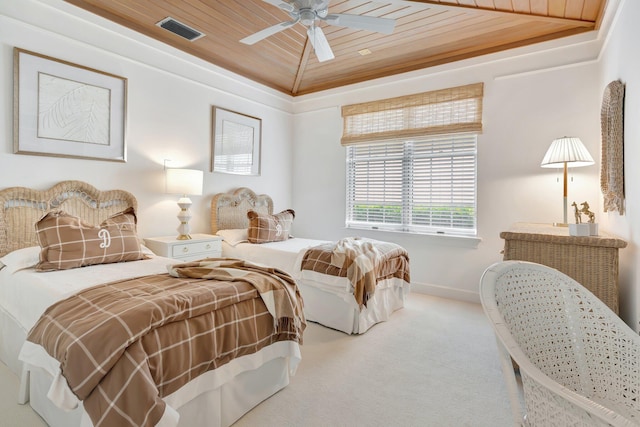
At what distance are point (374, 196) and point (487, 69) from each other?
2.04 metres

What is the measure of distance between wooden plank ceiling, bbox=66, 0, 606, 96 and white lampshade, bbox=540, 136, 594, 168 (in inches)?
45.6

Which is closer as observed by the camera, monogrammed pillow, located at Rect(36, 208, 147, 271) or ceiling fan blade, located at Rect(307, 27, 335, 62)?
monogrammed pillow, located at Rect(36, 208, 147, 271)

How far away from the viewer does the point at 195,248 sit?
11.5 feet

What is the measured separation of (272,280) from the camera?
2.05m

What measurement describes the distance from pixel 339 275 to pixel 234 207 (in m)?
2.07

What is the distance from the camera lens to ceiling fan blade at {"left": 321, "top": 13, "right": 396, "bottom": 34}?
98.6 inches

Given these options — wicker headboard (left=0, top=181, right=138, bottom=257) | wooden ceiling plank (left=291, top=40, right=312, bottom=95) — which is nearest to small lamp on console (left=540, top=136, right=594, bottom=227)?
wooden ceiling plank (left=291, top=40, right=312, bottom=95)

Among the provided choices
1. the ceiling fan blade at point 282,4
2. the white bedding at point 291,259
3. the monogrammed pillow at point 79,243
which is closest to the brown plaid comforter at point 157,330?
the monogrammed pillow at point 79,243

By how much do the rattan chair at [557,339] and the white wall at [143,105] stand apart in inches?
133

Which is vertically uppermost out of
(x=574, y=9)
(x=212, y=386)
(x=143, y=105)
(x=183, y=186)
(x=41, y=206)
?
(x=574, y=9)

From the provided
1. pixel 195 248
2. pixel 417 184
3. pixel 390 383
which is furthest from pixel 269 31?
pixel 390 383

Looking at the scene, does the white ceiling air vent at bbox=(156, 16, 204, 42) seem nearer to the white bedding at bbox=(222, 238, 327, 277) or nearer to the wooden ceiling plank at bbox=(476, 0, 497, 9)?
the white bedding at bbox=(222, 238, 327, 277)

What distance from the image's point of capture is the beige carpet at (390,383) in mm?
1866

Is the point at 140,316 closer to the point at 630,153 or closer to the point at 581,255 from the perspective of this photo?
the point at 581,255
